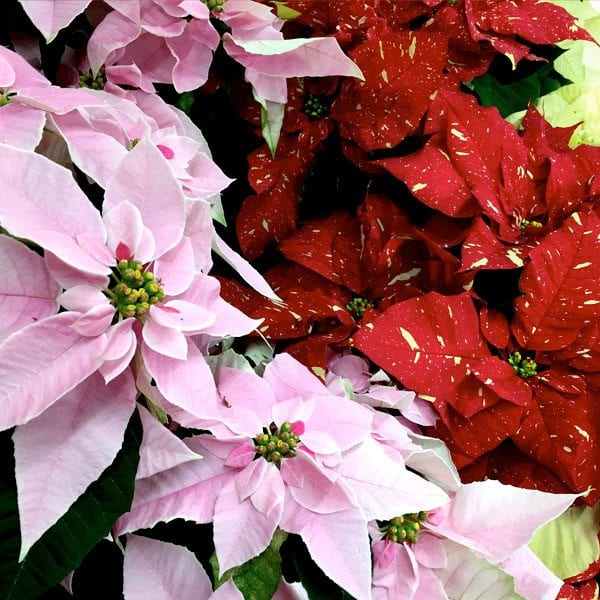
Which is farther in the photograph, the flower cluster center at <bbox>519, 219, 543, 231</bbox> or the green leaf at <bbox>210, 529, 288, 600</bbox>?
the flower cluster center at <bbox>519, 219, 543, 231</bbox>

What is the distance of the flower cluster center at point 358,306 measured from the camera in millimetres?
694

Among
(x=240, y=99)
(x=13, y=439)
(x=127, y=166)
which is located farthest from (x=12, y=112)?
(x=240, y=99)

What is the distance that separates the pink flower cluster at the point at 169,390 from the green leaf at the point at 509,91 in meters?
0.26

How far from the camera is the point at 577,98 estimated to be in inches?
35.4

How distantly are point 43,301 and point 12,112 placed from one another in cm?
12

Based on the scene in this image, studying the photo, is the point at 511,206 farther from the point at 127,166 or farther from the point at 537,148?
the point at 127,166

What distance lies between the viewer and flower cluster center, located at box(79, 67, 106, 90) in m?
0.60

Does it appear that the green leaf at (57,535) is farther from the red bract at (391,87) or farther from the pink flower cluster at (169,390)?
the red bract at (391,87)

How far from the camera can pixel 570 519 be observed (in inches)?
27.6

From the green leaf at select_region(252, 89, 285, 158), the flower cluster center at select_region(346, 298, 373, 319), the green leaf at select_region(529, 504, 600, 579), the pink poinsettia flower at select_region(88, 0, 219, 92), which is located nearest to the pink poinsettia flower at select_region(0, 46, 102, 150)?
the pink poinsettia flower at select_region(88, 0, 219, 92)

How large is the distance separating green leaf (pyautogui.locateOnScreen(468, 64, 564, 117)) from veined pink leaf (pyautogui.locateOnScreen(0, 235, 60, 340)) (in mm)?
563

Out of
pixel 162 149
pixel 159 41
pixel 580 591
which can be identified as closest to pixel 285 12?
pixel 159 41

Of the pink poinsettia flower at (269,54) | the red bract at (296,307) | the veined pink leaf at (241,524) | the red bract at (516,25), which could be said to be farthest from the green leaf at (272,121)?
the veined pink leaf at (241,524)

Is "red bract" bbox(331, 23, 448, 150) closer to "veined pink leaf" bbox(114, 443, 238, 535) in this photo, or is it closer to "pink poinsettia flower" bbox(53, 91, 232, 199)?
"pink poinsettia flower" bbox(53, 91, 232, 199)
